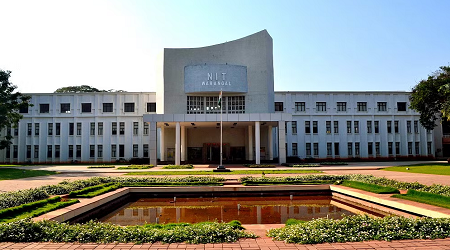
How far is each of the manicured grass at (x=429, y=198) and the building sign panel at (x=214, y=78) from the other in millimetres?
29819

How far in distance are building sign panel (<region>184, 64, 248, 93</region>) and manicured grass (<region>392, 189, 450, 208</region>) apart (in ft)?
97.8

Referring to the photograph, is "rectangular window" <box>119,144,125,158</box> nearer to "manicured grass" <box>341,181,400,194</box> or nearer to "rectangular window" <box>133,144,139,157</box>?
"rectangular window" <box>133,144,139,157</box>

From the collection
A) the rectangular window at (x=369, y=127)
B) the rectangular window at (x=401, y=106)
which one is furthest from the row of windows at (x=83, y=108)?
the rectangular window at (x=401, y=106)

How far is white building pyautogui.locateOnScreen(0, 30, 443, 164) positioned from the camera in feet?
139

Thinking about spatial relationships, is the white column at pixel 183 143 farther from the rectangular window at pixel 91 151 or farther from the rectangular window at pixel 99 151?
the rectangular window at pixel 91 151

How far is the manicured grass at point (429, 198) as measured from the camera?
35.0 feet

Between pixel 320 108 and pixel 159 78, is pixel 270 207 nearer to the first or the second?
pixel 159 78

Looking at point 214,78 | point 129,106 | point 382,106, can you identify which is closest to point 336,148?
point 382,106

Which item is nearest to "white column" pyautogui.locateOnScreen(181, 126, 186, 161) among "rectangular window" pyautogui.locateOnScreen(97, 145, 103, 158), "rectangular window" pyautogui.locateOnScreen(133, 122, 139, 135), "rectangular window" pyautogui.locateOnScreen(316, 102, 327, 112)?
"rectangular window" pyautogui.locateOnScreen(133, 122, 139, 135)

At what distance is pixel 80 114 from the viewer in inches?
1951

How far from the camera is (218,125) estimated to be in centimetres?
4256

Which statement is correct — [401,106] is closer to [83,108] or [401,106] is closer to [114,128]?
[114,128]

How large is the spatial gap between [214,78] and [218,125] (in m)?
5.93

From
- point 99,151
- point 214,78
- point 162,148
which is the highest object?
point 214,78
